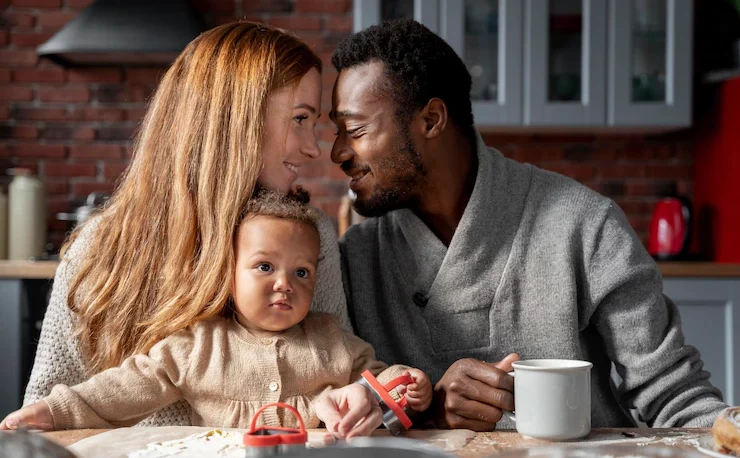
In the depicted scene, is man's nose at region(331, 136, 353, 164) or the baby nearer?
the baby

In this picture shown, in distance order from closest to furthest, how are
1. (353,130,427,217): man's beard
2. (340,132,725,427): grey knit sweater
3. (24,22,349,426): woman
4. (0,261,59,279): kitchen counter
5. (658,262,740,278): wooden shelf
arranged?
(24,22,349,426): woman → (340,132,725,427): grey knit sweater → (353,130,427,217): man's beard → (0,261,59,279): kitchen counter → (658,262,740,278): wooden shelf

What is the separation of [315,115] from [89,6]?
209cm

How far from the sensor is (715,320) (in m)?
2.97

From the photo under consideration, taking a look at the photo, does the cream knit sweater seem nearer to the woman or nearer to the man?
the woman

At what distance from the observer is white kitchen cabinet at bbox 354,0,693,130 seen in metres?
3.22

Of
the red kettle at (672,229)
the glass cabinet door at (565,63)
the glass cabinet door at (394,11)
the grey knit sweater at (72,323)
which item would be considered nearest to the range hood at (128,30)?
the glass cabinet door at (394,11)

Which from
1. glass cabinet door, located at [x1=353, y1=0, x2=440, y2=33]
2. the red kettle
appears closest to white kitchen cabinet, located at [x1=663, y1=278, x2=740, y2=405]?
the red kettle

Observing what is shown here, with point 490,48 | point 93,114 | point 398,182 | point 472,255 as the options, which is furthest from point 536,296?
point 93,114

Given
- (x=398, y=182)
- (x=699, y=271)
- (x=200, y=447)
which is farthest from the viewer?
(x=699, y=271)

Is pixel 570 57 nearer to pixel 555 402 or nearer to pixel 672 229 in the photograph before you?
pixel 672 229

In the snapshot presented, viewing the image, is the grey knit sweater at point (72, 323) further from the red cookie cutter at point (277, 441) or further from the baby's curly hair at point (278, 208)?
the red cookie cutter at point (277, 441)

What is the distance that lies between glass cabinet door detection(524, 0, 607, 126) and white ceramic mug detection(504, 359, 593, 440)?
92.9 inches

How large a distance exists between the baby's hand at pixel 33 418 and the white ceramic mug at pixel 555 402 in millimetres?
618

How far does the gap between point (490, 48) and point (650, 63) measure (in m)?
0.64
